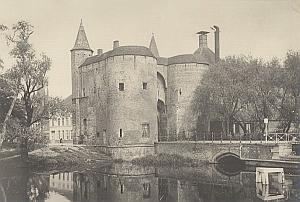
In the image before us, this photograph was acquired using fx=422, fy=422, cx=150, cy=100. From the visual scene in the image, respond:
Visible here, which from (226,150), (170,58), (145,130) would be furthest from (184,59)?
(226,150)

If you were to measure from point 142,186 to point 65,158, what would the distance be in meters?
3.75

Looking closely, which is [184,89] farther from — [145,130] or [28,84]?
[28,84]

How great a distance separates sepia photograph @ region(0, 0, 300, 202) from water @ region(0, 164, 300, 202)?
0.03m

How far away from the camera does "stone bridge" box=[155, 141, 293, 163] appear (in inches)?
354

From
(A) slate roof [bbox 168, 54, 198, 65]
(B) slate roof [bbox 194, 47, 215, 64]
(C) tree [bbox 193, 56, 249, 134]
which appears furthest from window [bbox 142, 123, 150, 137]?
(B) slate roof [bbox 194, 47, 215, 64]

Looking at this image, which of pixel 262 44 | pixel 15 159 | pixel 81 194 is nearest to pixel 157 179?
pixel 81 194

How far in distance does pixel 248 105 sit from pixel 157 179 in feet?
14.6

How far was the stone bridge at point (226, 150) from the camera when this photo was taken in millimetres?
8992

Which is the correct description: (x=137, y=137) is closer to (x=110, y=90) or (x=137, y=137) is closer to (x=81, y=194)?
(x=110, y=90)

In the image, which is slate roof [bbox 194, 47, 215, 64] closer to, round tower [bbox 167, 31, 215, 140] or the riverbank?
round tower [bbox 167, 31, 215, 140]

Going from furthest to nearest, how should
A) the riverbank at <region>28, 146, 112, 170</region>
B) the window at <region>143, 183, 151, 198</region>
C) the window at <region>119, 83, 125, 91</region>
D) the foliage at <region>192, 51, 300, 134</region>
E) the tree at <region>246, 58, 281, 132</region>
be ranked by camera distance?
the window at <region>119, 83, 125, 91</region> → the tree at <region>246, 58, 281, 132</region> → the foliage at <region>192, 51, 300, 134</region> → the riverbank at <region>28, 146, 112, 170</region> → the window at <region>143, 183, 151, 198</region>

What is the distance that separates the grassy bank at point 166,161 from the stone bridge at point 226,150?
118 millimetres

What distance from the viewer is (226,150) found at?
1002 centimetres

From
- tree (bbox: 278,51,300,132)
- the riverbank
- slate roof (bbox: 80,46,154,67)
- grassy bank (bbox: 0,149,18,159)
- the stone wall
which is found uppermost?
slate roof (bbox: 80,46,154,67)
